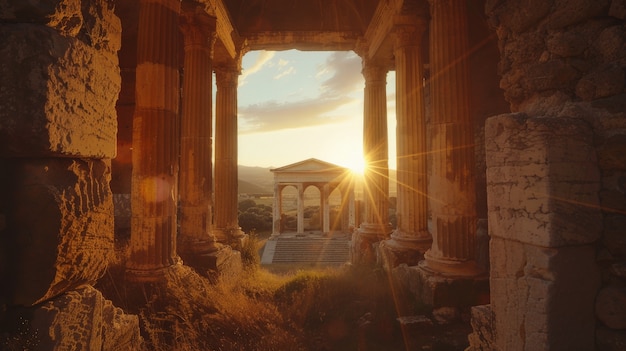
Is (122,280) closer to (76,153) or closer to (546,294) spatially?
(76,153)

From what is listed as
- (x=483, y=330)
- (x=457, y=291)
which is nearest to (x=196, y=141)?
(x=457, y=291)

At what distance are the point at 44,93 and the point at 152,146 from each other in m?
3.96

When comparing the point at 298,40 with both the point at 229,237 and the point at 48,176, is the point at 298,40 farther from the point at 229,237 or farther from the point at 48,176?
the point at 48,176

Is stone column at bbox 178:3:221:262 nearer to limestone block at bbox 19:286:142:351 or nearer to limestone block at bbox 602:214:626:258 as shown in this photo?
limestone block at bbox 19:286:142:351

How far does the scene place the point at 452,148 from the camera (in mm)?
5773

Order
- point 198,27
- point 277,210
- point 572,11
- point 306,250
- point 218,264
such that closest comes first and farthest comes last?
1. point 572,11
2. point 218,264
3. point 198,27
4. point 306,250
5. point 277,210

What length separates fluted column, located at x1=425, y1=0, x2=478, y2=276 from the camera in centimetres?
566

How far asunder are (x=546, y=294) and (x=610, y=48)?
5.55 ft

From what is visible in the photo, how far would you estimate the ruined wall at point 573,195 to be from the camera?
2270mm

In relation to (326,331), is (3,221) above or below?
above

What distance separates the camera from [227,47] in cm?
937

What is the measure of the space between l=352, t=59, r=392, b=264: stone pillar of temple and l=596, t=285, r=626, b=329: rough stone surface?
7467 mm

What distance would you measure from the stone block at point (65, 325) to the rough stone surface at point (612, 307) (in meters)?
3.22

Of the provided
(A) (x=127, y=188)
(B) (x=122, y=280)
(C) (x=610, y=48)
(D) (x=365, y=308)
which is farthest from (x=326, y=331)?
(A) (x=127, y=188)
